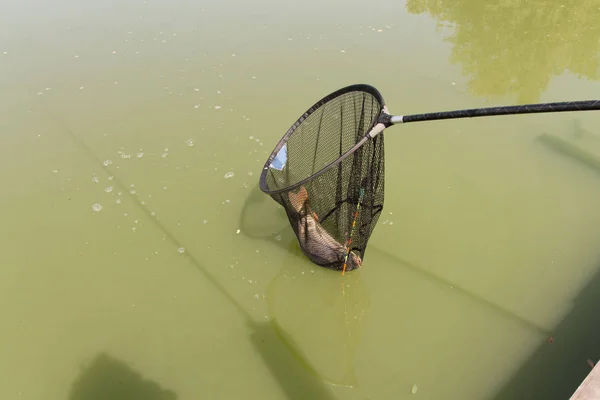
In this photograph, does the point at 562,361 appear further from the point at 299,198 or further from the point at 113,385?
the point at 113,385

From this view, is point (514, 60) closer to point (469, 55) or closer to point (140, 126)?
point (469, 55)

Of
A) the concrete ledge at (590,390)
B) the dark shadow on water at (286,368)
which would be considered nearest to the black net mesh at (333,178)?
the dark shadow on water at (286,368)

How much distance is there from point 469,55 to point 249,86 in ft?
6.56

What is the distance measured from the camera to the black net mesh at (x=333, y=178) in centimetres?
199

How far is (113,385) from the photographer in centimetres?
201

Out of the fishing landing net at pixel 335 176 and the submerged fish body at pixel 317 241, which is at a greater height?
the fishing landing net at pixel 335 176

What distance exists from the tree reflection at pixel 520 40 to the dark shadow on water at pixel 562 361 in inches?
79.6

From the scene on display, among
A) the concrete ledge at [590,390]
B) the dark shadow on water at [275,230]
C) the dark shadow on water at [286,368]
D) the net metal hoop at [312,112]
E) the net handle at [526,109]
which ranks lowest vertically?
the dark shadow on water at [286,368]

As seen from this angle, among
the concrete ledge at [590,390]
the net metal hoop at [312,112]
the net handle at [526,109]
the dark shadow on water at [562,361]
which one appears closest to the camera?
the net handle at [526,109]

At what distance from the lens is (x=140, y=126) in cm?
333

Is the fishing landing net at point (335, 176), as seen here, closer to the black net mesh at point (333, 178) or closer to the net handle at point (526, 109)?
the black net mesh at point (333, 178)

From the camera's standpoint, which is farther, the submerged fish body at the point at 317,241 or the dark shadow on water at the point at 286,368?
the submerged fish body at the point at 317,241

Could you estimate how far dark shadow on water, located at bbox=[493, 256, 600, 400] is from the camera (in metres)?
1.94

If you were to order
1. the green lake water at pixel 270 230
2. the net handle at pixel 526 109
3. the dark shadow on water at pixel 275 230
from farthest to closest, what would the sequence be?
the dark shadow on water at pixel 275 230
the green lake water at pixel 270 230
the net handle at pixel 526 109
